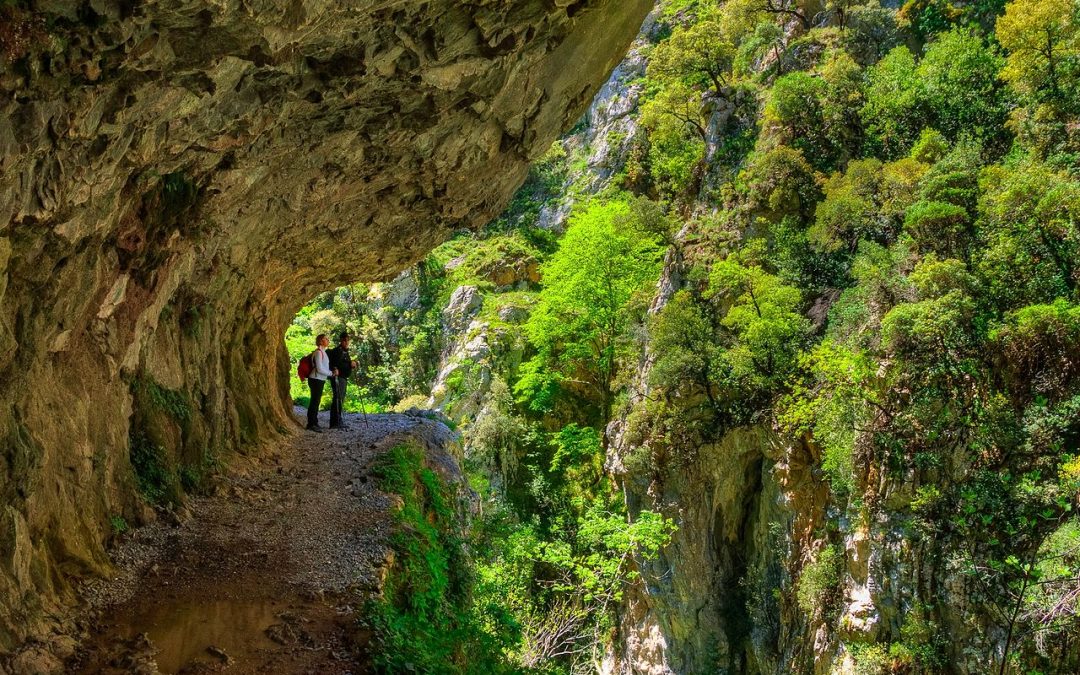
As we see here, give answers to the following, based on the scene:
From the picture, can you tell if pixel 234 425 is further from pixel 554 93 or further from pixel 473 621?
pixel 554 93

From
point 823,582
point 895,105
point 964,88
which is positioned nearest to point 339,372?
point 823,582

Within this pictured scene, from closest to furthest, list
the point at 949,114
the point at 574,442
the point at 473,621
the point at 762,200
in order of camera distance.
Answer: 1. the point at 473,621
2. the point at 949,114
3. the point at 762,200
4. the point at 574,442

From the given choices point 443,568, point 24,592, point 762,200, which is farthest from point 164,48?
point 762,200

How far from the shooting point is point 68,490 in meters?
6.07

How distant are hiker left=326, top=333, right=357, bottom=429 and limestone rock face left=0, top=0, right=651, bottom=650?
2.17 meters

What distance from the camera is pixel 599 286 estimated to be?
83.1 ft

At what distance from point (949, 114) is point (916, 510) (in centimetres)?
1119

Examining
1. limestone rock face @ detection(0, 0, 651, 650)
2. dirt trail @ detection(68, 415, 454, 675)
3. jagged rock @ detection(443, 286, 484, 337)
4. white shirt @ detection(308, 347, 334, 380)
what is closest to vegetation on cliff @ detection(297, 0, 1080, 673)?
jagged rock @ detection(443, 286, 484, 337)

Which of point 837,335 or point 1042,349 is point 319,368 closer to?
point 837,335

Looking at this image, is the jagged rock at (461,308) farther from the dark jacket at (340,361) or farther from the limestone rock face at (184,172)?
the limestone rock face at (184,172)

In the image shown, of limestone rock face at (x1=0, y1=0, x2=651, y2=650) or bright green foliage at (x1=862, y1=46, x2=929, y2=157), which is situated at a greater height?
bright green foliage at (x1=862, y1=46, x2=929, y2=157)

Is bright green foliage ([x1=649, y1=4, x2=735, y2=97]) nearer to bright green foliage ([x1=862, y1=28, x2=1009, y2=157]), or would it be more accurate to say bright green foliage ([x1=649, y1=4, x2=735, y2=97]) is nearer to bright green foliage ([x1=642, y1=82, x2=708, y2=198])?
bright green foliage ([x1=642, y1=82, x2=708, y2=198])

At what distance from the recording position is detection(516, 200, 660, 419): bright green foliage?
25.3 metres

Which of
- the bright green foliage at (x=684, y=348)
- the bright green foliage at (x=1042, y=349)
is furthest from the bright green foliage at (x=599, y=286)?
the bright green foliage at (x=1042, y=349)
